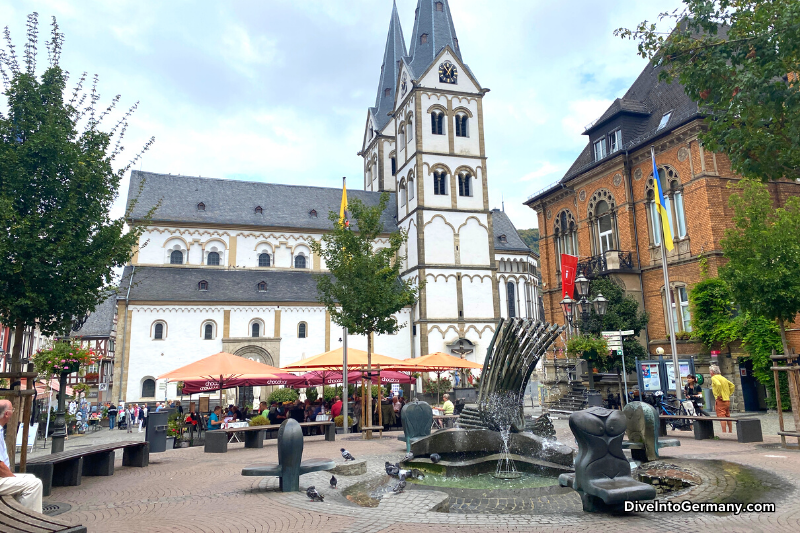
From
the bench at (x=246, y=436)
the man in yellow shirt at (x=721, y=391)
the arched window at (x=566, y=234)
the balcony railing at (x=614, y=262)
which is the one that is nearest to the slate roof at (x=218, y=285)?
the arched window at (x=566, y=234)

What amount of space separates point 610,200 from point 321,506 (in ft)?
82.9

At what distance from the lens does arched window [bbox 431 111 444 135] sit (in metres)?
43.5

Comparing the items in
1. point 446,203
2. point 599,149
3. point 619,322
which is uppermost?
point 446,203

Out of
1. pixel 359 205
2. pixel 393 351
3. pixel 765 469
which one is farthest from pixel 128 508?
pixel 393 351

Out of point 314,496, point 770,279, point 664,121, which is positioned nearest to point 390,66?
point 664,121

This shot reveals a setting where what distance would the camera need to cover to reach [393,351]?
136ft

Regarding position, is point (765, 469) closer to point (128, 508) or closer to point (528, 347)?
point (528, 347)

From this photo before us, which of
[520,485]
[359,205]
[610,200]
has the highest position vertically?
[610,200]

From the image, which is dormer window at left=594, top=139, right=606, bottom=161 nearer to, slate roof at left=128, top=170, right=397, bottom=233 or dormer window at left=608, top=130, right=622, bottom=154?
dormer window at left=608, top=130, right=622, bottom=154

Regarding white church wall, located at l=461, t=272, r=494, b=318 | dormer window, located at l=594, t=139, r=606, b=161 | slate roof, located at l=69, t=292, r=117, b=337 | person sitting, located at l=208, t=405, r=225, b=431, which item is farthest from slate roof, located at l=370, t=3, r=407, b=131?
person sitting, located at l=208, t=405, r=225, b=431

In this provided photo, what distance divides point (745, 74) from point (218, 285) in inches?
1402

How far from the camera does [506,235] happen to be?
170 ft

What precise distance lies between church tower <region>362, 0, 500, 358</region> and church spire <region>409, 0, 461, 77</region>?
235 mm

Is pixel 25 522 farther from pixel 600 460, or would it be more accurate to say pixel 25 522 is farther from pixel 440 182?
pixel 440 182
